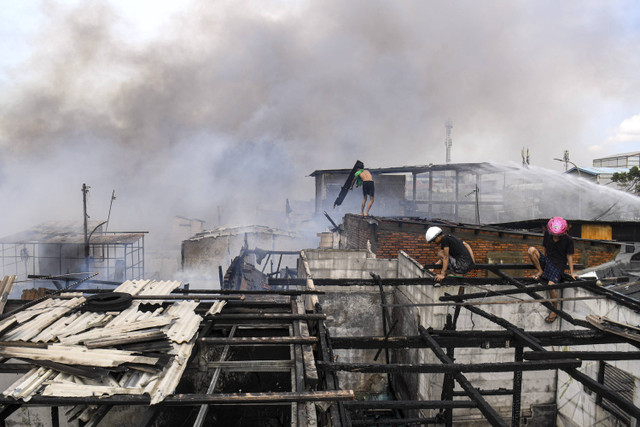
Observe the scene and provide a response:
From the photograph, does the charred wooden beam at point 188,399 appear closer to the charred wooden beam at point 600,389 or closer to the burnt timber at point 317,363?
the burnt timber at point 317,363

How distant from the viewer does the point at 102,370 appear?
299 centimetres

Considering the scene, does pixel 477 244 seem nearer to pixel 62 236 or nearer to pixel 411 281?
pixel 411 281

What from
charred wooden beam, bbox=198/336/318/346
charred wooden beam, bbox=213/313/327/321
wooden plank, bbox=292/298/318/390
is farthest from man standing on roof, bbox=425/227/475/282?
charred wooden beam, bbox=198/336/318/346

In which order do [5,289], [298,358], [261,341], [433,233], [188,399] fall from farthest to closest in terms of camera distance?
[433,233] < [5,289] < [261,341] < [298,358] < [188,399]

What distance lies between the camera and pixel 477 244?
1186 cm

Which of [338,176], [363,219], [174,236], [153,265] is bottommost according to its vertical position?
[153,265]

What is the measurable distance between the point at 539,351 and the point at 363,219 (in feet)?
33.8

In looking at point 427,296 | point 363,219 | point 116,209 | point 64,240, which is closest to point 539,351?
point 427,296

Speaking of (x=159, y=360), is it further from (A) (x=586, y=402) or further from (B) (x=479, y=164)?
(B) (x=479, y=164)

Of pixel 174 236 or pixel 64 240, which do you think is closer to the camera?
pixel 64 240

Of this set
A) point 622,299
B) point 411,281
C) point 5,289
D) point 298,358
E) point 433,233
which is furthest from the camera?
point 433,233

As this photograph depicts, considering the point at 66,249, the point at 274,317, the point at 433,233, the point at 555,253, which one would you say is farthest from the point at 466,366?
the point at 66,249

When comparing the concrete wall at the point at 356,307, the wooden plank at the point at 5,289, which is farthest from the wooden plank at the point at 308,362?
the concrete wall at the point at 356,307

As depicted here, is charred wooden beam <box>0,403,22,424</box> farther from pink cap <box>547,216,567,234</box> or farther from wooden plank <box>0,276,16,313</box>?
pink cap <box>547,216,567,234</box>
